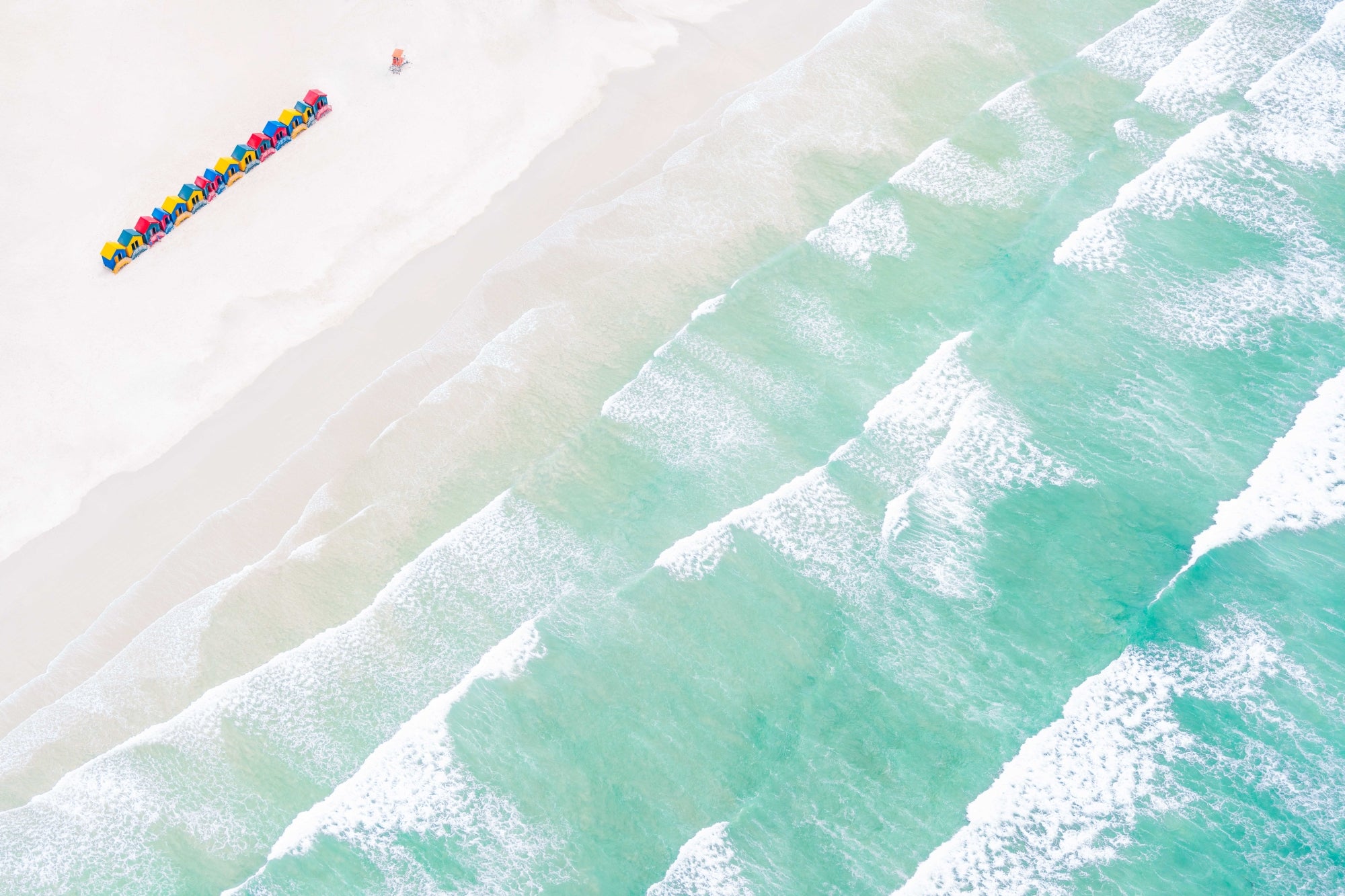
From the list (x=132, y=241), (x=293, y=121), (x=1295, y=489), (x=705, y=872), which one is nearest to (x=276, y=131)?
(x=293, y=121)

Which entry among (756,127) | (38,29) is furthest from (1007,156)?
(38,29)

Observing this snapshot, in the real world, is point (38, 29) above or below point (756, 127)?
above

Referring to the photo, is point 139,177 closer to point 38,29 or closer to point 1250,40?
point 38,29

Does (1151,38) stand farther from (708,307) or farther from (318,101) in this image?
(318,101)

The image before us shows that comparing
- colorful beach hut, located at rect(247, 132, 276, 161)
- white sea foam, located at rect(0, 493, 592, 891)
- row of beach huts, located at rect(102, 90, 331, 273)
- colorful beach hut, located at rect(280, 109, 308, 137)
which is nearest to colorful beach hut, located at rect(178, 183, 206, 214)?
row of beach huts, located at rect(102, 90, 331, 273)

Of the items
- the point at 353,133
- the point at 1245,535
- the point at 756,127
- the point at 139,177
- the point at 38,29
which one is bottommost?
the point at 1245,535

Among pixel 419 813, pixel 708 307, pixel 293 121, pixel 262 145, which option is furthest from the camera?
pixel 293 121

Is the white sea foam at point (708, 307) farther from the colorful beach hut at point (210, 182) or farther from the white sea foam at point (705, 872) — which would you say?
the colorful beach hut at point (210, 182)
